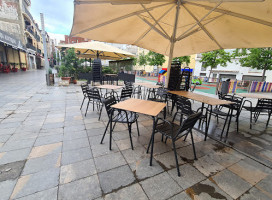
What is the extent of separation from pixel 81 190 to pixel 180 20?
4160mm

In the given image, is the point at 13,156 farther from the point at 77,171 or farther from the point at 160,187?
the point at 160,187

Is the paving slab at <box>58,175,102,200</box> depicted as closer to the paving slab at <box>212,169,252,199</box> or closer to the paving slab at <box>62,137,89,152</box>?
the paving slab at <box>62,137,89,152</box>

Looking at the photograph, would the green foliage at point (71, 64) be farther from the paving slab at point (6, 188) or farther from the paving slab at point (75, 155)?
the paving slab at point (6, 188)

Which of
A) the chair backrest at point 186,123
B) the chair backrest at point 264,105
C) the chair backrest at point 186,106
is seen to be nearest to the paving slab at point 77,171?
the chair backrest at point 186,123

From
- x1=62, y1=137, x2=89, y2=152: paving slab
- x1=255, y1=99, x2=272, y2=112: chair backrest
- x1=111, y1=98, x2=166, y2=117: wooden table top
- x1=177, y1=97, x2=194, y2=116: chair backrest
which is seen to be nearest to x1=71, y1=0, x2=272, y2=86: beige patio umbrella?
x1=255, y1=99, x2=272, y2=112: chair backrest

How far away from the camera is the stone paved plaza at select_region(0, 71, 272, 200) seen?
4.92 feet

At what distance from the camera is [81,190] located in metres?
1.48

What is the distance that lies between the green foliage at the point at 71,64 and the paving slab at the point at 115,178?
936 centimetres

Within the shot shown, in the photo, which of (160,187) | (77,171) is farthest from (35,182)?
(160,187)

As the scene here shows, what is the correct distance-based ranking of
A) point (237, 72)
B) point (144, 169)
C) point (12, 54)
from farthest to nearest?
point (237, 72) → point (12, 54) → point (144, 169)

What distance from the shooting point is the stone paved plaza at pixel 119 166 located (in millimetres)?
1499

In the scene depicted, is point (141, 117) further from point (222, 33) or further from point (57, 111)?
point (222, 33)

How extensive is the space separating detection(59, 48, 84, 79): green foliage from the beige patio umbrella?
673cm

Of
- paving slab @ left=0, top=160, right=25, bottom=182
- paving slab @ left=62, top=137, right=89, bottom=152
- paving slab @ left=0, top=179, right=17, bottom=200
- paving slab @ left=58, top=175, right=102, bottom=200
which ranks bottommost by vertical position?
paving slab @ left=0, top=179, right=17, bottom=200
